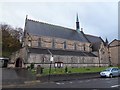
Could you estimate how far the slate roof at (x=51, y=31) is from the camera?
61375 mm

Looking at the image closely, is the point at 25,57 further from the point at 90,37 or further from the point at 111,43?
the point at 111,43

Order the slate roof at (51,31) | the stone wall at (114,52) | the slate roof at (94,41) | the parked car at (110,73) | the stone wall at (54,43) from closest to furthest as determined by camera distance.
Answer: the parked car at (110,73)
the stone wall at (54,43)
the slate roof at (51,31)
the slate roof at (94,41)
the stone wall at (114,52)

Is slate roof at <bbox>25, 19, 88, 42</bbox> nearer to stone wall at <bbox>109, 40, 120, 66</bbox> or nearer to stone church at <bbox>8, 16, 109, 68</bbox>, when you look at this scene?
stone church at <bbox>8, 16, 109, 68</bbox>

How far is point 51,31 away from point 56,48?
5457mm

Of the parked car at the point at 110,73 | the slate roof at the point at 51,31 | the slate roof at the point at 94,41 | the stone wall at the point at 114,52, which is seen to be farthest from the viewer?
the stone wall at the point at 114,52

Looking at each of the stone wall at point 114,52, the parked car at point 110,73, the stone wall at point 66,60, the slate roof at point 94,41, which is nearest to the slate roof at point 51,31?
the slate roof at point 94,41

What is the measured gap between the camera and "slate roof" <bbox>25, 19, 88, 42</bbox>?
61375 mm

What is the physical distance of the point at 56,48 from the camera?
65.6 meters

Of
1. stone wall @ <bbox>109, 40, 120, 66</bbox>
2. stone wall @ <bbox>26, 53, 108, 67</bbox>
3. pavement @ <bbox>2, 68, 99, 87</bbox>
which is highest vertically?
stone wall @ <bbox>109, 40, 120, 66</bbox>

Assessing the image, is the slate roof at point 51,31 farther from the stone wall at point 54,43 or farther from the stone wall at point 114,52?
the stone wall at point 114,52

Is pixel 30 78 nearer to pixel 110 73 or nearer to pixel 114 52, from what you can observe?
pixel 110 73

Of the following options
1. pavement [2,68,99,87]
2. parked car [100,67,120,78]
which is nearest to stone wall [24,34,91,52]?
pavement [2,68,99,87]

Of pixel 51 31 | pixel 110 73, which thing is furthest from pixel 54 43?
pixel 110 73

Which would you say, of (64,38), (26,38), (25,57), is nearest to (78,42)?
(64,38)
